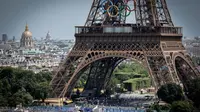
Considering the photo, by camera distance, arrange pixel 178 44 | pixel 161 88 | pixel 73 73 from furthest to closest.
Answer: pixel 178 44 < pixel 73 73 < pixel 161 88

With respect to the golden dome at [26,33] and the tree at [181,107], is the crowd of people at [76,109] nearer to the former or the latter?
the tree at [181,107]

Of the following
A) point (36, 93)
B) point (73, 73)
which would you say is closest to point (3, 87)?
point (36, 93)

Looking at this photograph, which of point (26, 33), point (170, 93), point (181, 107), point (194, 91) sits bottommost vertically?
point (181, 107)

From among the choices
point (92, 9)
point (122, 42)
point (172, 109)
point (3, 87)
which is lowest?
point (172, 109)

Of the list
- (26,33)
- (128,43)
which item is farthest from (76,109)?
(26,33)

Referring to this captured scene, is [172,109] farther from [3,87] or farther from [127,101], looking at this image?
[3,87]

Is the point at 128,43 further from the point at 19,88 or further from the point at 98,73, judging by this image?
the point at 19,88

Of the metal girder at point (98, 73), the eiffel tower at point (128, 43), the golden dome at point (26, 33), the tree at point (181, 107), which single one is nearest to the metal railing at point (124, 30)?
the eiffel tower at point (128, 43)
